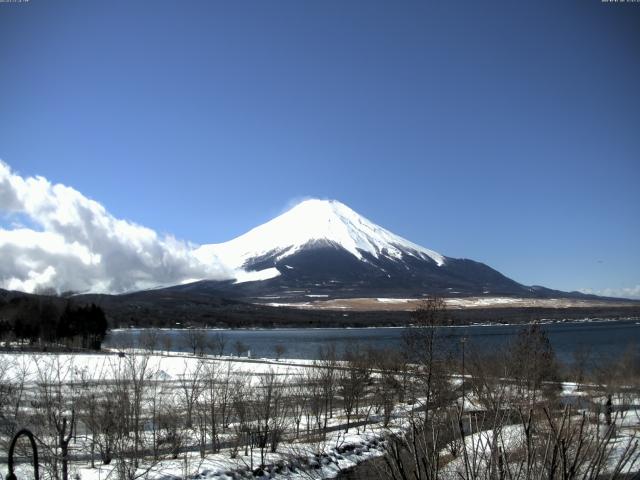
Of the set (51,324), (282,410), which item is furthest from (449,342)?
(51,324)

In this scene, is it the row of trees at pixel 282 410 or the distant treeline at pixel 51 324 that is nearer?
the row of trees at pixel 282 410

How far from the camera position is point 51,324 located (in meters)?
90.3

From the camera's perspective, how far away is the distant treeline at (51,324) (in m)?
86.1

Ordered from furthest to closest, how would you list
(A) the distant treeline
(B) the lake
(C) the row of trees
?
1. (A) the distant treeline
2. (B) the lake
3. (C) the row of trees

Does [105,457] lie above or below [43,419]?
below

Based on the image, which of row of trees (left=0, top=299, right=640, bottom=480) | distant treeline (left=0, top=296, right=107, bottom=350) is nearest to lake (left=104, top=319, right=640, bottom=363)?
row of trees (left=0, top=299, right=640, bottom=480)

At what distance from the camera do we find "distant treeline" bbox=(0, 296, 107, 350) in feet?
283

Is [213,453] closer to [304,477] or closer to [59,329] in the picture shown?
[304,477]

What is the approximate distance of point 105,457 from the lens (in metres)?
18.0

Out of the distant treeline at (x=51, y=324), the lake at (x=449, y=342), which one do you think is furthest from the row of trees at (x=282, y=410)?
the distant treeline at (x=51, y=324)

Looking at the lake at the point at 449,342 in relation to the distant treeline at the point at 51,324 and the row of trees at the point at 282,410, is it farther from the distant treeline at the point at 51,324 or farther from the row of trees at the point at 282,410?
the distant treeline at the point at 51,324

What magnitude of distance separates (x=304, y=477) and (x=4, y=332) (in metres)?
83.2

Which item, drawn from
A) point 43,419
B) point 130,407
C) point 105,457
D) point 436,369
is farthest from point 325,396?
point 43,419

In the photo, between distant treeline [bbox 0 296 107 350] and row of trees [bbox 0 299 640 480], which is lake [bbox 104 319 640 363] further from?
distant treeline [bbox 0 296 107 350]
